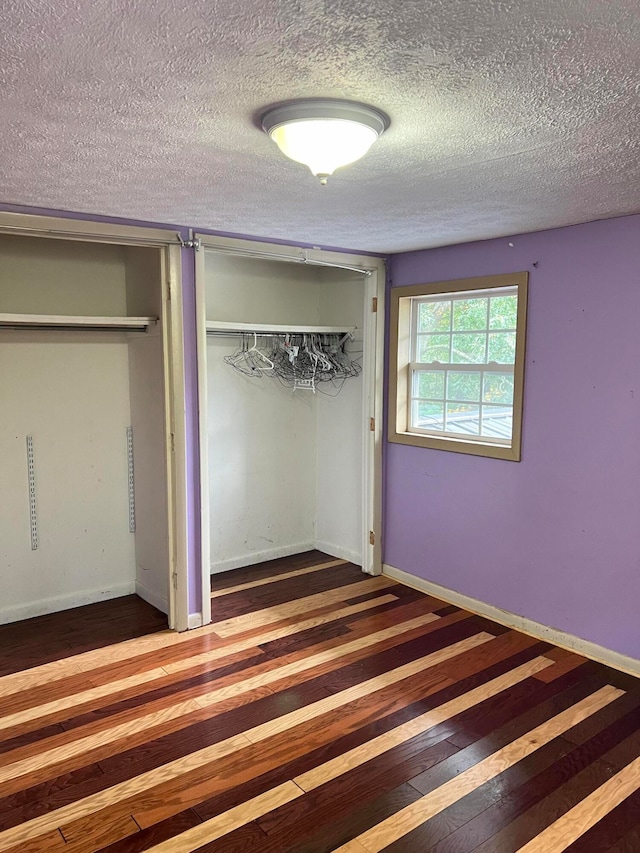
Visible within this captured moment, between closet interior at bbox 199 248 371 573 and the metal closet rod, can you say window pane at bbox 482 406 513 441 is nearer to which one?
closet interior at bbox 199 248 371 573

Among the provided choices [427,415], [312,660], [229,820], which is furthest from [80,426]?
[229,820]

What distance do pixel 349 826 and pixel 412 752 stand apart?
50cm

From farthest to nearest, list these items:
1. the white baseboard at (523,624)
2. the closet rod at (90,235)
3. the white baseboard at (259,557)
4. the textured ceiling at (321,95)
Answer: the white baseboard at (259,557)
the white baseboard at (523,624)
the closet rod at (90,235)
the textured ceiling at (321,95)

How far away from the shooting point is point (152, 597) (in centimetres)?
412

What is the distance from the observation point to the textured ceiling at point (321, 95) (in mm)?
1297

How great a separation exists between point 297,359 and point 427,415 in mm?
1057

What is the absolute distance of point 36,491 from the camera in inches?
153

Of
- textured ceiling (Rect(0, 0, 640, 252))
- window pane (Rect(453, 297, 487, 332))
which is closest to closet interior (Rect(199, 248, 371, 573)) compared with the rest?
window pane (Rect(453, 297, 487, 332))

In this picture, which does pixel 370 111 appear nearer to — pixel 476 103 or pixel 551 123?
pixel 476 103

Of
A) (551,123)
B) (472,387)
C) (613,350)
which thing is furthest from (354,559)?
(551,123)

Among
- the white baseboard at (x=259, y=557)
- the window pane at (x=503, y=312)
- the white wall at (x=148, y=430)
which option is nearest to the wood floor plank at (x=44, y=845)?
the white wall at (x=148, y=430)

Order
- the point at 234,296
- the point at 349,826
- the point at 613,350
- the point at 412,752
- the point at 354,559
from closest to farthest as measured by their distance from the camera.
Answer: the point at 349,826 < the point at 412,752 < the point at 613,350 < the point at 234,296 < the point at 354,559

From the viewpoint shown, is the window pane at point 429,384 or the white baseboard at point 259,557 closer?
the window pane at point 429,384

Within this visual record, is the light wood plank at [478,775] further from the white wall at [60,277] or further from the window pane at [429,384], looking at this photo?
the white wall at [60,277]
